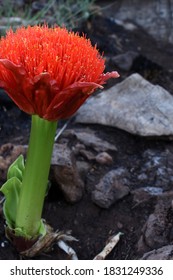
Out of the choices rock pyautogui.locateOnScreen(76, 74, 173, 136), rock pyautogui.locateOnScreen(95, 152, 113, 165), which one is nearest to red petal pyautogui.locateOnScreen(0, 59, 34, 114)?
rock pyautogui.locateOnScreen(95, 152, 113, 165)

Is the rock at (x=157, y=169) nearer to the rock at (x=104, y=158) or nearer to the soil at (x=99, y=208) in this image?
the soil at (x=99, y=208)

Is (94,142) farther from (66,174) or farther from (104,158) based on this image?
(66,174)

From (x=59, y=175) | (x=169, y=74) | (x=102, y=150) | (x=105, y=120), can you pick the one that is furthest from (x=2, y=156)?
(x=169, y=74)

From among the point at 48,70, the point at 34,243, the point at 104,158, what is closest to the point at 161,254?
the point at 34,243

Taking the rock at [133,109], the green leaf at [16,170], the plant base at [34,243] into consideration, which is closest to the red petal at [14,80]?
the green leaf at [16,170]

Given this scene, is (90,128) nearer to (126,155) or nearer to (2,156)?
(126,155)

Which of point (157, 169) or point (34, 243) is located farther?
point (157, 169)
